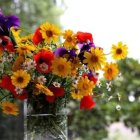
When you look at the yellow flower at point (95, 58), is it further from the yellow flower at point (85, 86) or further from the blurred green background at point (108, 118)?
the blurred green background at point (108, 118)

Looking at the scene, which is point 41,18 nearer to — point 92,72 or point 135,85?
point 135,85

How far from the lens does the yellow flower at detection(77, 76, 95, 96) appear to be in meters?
0.96

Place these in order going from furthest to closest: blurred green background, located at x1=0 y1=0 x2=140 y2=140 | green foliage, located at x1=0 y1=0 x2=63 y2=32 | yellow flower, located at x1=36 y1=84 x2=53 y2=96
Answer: green foliage, located at x1=0 y1=0 x2=63 y2=32
blurred green background, located at x1=0 y1=0 x2=140 y2=140
yellow flower, located at x1=36 y1=84 x2=53 y2=96

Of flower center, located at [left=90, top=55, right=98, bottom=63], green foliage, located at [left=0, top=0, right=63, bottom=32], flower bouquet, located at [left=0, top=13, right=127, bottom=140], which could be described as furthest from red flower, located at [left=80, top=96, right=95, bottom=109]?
Result: green foliage, located at [left=0, top=0, right=63, bottom=32]

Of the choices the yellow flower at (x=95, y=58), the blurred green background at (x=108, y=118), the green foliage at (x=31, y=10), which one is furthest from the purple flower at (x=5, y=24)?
the green foliage at (x=31, y=10)

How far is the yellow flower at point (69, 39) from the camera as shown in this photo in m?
0.97

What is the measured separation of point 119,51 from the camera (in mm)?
990

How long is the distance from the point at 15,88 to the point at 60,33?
0.18 metres

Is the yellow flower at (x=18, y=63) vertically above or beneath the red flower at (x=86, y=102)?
above

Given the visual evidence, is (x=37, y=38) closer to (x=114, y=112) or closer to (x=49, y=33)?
(x=49, y=33)

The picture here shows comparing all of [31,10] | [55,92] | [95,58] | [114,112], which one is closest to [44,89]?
[55,92]

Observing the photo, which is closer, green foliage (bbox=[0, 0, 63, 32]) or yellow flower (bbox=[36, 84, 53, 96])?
yellow flower (bbox=[36, 84, 53, 96])

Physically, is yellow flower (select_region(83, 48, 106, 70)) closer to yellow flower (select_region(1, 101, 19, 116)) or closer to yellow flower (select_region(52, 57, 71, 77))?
yellow flower (select_region(52, 57, 71, 77))

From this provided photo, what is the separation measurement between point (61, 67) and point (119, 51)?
162 mm
